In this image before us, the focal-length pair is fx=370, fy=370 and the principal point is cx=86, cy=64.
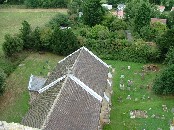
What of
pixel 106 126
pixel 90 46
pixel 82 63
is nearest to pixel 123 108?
pixel 106 126

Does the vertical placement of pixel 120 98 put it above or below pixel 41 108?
below

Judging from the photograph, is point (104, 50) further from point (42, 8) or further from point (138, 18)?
point (42, 8)

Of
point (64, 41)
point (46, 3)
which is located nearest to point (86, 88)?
point (64, 41)

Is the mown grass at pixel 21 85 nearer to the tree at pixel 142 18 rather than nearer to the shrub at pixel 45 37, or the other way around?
the shrub at pixel 45 37

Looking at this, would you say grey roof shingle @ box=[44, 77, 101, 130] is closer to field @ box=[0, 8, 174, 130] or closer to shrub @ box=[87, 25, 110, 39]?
field @ box=[0, 8, 174, 130]

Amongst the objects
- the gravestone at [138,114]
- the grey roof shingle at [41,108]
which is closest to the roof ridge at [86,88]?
the grey roof shingle at [41,108]

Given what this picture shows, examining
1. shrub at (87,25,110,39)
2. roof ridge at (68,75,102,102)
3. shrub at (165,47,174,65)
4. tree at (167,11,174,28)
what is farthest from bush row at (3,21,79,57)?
tree at (167,11,174,28)

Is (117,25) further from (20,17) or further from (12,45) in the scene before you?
(20,17)
